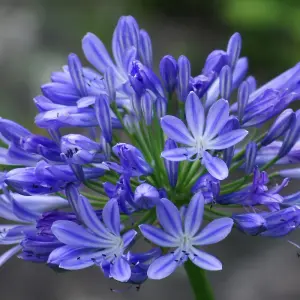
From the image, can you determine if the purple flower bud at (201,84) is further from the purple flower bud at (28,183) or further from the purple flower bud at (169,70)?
the purple flower bud at (28,183)

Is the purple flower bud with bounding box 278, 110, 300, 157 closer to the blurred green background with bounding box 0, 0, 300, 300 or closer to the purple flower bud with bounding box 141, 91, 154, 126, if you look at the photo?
the purple flower bud with bounding box 141, 91, 154, 126

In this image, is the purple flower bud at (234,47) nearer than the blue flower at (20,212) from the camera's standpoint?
No

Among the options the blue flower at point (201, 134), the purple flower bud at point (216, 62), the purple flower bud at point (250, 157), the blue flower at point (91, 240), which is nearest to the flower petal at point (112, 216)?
the blue flower at point (91, 240)

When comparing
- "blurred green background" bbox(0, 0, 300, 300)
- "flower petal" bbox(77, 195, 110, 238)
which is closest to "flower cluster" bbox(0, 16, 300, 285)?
"flower petal" bbox(77, 195, 110, 238)

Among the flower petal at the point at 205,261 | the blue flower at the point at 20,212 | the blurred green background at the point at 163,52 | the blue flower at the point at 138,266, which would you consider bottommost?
the blurred green background at the point at 163,52

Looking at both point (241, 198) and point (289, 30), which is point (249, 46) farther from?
point (241, 198)

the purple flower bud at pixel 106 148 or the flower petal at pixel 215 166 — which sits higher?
the flower petal at pixel 215 166
